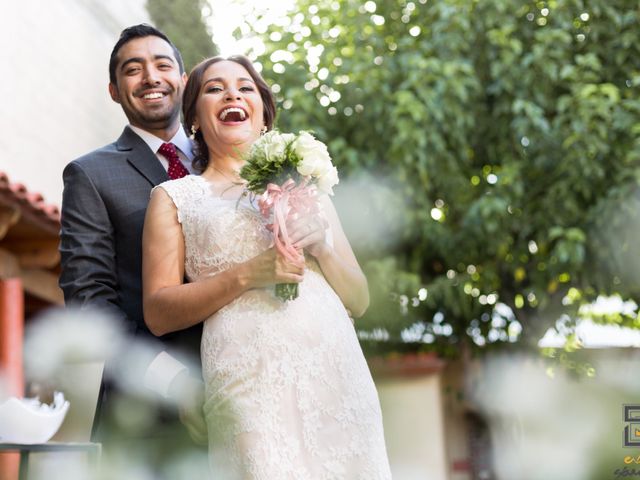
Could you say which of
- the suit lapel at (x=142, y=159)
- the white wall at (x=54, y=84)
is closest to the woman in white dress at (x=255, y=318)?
the suit lapel at (x=142, y=159)

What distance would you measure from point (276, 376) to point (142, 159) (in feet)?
2.21

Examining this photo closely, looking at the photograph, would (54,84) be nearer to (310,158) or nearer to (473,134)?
(473,134)

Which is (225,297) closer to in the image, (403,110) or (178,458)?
Result: (178,458)

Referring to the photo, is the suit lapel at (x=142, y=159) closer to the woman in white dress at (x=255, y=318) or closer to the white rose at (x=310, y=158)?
the woman in white dress at (x=255, y=318)

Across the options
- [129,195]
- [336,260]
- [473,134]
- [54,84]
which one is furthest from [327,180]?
[54,84]

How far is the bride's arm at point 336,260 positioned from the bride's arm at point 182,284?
8 cm

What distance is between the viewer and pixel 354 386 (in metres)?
2.02

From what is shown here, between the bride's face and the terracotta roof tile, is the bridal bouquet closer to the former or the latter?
the bride's face

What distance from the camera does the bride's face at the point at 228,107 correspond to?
216 centimetres

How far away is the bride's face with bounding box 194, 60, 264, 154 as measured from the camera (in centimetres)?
216

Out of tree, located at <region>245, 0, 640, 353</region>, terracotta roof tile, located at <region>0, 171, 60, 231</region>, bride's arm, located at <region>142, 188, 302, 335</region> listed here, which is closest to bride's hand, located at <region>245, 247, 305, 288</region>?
bride's arm, located at <region>142, 188, 302, 335</region>

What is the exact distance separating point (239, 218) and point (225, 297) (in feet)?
0.62

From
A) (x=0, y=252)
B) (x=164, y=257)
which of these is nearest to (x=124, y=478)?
(x=164, y=257)

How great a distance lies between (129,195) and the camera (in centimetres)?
232
